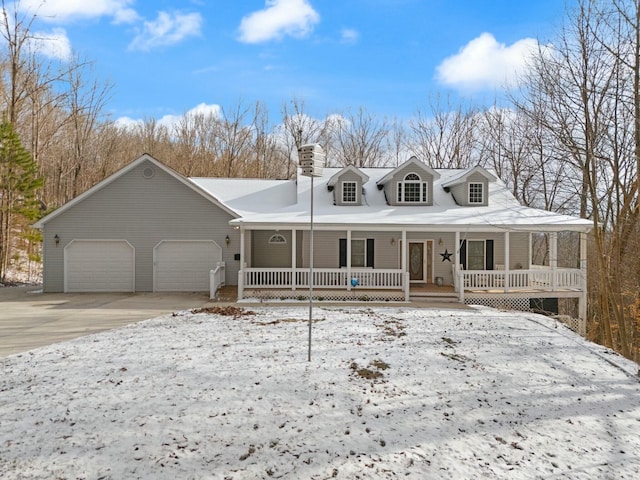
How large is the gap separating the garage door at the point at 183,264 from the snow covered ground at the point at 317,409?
7.21 m

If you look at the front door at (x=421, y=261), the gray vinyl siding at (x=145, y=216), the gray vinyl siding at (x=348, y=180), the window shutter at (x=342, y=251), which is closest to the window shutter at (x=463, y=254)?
the front door at (x=421, y=261)

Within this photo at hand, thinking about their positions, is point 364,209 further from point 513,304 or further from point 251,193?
point 513,304

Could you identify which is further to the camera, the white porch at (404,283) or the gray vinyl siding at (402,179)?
the gray vinyl siding at (402,179)

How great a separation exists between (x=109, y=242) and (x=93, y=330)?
7.35 metres

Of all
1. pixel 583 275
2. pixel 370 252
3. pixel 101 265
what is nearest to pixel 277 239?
pixel 370 252

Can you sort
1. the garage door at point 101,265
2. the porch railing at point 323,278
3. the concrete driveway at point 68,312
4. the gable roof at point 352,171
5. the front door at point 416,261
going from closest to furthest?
the concrete driveway at point 68,312 → the porch railing at point 323,278 → the garage door at point 101,265 → the front door at point 416,261 → the gable roof at point 352,171

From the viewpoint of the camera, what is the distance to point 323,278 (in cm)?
1434

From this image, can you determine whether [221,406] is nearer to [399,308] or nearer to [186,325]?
[186,325]

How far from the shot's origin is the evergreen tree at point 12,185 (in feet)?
62.4

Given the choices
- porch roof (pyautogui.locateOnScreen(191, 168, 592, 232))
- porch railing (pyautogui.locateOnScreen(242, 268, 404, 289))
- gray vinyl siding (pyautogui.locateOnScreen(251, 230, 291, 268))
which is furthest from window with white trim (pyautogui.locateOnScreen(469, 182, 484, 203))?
gray vinyl siding (pyautogui.locateOnScreen(251, 230, 291, 268))

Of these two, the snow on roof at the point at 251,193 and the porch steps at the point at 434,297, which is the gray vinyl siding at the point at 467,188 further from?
the snow on roof at the point at 251,193

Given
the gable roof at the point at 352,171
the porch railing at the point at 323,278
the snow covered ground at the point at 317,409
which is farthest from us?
the gable roof at the point at 352,171

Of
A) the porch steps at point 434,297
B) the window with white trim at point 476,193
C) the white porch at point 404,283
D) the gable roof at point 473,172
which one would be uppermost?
the gable roof at point 473,172

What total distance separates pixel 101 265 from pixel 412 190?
12779mm
